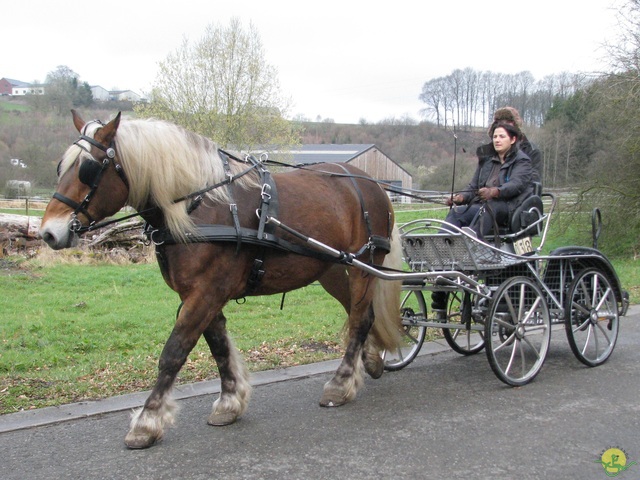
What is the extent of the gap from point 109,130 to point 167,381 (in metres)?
1.63

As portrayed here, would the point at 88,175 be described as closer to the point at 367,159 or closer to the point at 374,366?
the point at 374,366

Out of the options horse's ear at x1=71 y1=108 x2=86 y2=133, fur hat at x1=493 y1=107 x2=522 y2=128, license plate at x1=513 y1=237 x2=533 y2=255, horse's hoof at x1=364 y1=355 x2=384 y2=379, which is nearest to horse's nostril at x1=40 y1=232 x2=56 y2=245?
horse's ear at x1=71 y1=108 x2=86 y2=133

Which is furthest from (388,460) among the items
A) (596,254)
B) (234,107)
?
(234,107)

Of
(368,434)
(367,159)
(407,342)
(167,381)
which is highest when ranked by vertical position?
(367,159)

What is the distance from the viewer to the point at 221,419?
4.26m

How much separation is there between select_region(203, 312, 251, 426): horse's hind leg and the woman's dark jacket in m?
2.74

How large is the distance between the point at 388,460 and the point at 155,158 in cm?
239

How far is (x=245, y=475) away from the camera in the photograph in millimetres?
3465

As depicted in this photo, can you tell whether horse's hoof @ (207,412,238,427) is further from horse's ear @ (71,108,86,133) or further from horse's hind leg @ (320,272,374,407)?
horse's ear @ (71,108,86,133)

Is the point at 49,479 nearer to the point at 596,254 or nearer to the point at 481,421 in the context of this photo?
the point at 481,421

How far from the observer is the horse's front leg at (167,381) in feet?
12.4

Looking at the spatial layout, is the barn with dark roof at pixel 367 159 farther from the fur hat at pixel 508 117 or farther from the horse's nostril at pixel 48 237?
the horse's nostril at pixel 48 237

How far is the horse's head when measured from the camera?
3695mm

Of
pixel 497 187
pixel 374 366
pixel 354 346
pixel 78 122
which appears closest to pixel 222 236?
pixel 78 122
